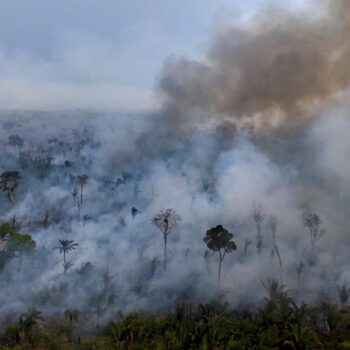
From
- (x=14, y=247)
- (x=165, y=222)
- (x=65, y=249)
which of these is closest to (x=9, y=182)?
(x=14, y=247)

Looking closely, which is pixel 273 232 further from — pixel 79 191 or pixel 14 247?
pixel 79 191

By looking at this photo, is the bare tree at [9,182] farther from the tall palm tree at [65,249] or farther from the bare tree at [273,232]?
the bare tree at [273,232]

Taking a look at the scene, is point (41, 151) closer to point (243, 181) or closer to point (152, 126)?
point (152, 126)

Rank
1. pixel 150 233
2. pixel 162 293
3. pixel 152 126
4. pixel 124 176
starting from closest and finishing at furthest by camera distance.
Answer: pixel 162 293 → pixel 150 233 → pixel 124 176 → pixel 152 126

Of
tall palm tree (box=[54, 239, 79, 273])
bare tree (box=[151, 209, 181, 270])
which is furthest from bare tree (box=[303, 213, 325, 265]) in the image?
tall palm tree (box=[54, 239, 79, 273])

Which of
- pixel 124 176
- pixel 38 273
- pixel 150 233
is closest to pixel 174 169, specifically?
pixel 124 176

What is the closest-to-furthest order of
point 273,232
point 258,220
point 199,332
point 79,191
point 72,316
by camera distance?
point 199,332
point 72,316
point 273,232
point 258,220
point 79,191

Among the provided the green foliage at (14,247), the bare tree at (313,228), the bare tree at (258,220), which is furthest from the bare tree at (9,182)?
the bare tree at (313,228)
